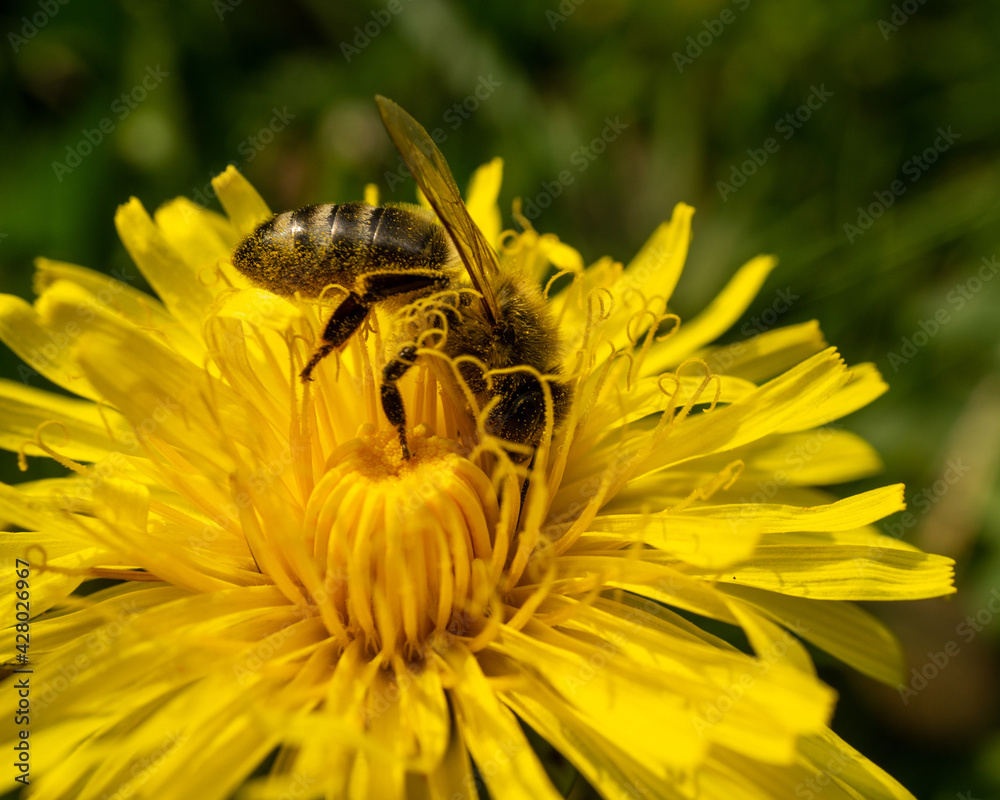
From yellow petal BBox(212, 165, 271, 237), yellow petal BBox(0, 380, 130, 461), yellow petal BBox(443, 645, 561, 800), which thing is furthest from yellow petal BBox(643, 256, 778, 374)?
yellow petal BBox(0, 380, 130, 461)

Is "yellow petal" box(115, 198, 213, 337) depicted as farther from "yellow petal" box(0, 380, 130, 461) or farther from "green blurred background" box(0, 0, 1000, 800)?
"green blurred background" box(0, 0, 1000, 800)

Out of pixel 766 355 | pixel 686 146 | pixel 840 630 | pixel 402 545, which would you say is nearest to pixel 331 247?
pixel 402 545

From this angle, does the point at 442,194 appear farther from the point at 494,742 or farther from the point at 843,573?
the point at 843,573

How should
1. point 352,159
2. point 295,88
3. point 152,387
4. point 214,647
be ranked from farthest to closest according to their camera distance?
point 295,88
point 352,159
point 152,387
point 214,647

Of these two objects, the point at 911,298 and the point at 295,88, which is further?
the point at 295,88

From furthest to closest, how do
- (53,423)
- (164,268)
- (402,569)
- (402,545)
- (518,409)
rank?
1. (164,268)
2. (53,423)
3. (518,409)
4. (402,545)
5. (402,569)

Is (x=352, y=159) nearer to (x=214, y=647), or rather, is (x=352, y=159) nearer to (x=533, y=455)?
(x=533, y=455)

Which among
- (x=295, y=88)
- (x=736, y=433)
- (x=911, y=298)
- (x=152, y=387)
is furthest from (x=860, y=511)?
(x=295, y=88)

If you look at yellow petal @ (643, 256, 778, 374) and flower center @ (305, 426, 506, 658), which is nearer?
flower center @ (305, 426, 506, 658)
